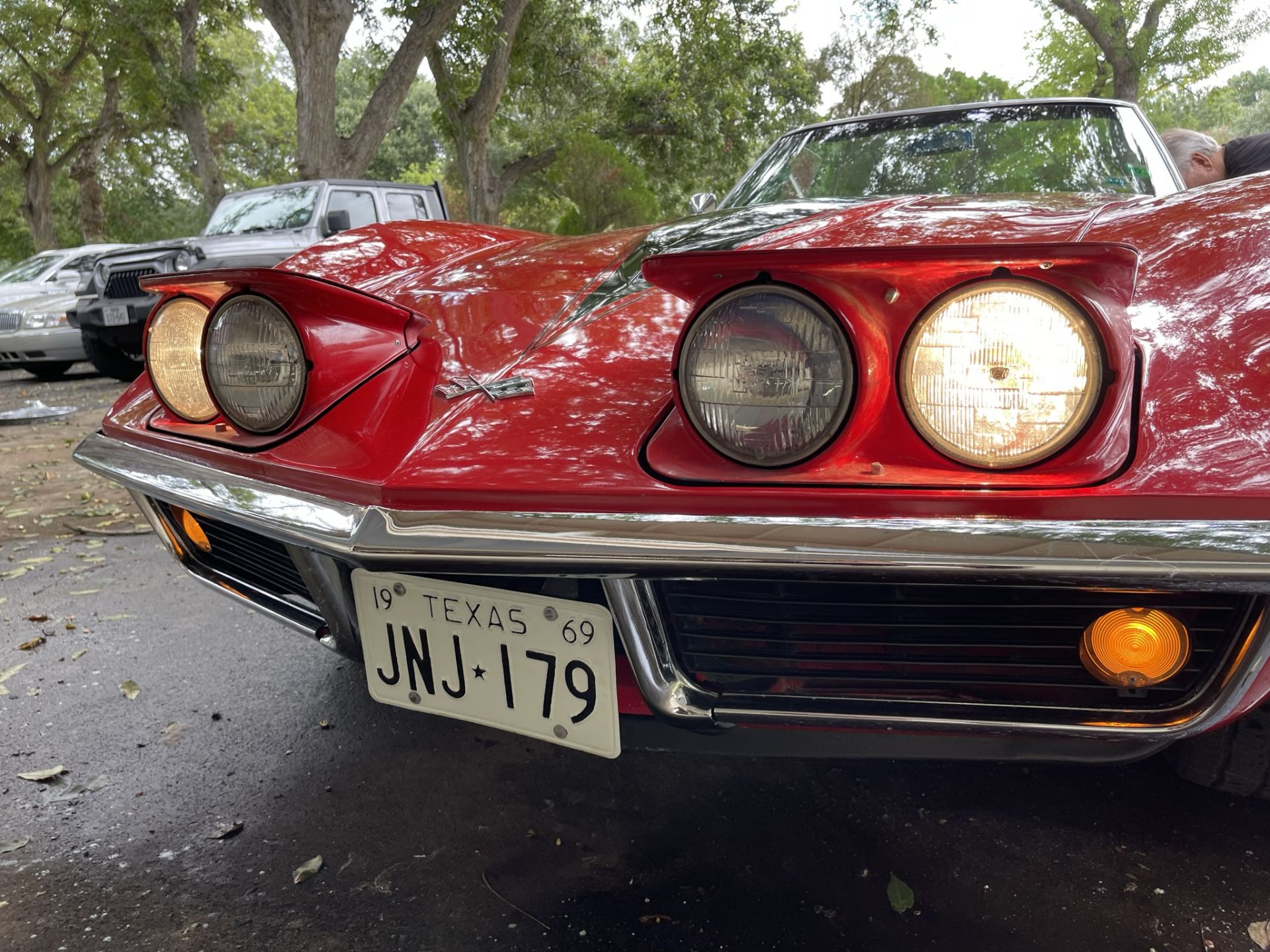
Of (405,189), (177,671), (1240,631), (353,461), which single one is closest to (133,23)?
(405,189)

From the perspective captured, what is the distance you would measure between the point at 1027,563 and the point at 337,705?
175 cm

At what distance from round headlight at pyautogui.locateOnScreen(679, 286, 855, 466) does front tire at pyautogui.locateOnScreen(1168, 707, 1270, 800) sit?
89cm

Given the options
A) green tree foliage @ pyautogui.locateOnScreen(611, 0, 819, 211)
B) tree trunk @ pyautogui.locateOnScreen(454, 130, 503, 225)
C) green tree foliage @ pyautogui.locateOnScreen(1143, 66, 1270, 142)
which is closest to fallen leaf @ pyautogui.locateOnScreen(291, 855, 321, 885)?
green tree foliage @ pyautogui.locateOnScreen(1143, 66, 1270, 142)

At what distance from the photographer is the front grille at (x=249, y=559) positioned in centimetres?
167

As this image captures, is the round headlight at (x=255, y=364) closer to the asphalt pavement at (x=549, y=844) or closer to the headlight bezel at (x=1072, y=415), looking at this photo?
the asphalt pavement at (x=549, y=844)

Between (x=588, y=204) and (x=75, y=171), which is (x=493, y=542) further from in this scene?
(x=75, y=171)

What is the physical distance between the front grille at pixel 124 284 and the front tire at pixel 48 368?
6.21ft

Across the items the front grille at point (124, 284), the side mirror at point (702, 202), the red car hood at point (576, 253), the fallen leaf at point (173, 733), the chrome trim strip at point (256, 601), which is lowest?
the fallen leaf at point (173, 733)

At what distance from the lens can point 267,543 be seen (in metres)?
1.67

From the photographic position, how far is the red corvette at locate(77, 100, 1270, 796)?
1.04m

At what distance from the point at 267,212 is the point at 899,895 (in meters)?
8.61

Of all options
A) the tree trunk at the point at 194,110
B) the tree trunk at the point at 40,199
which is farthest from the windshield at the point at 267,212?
the tree trunk at the point at 40,199

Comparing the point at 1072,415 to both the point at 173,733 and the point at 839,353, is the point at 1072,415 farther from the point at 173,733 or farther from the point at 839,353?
the point at 173,733

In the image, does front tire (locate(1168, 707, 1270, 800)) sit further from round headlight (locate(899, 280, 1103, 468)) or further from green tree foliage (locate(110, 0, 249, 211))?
green tree foliage (locate(110, 0, 249, 211))
